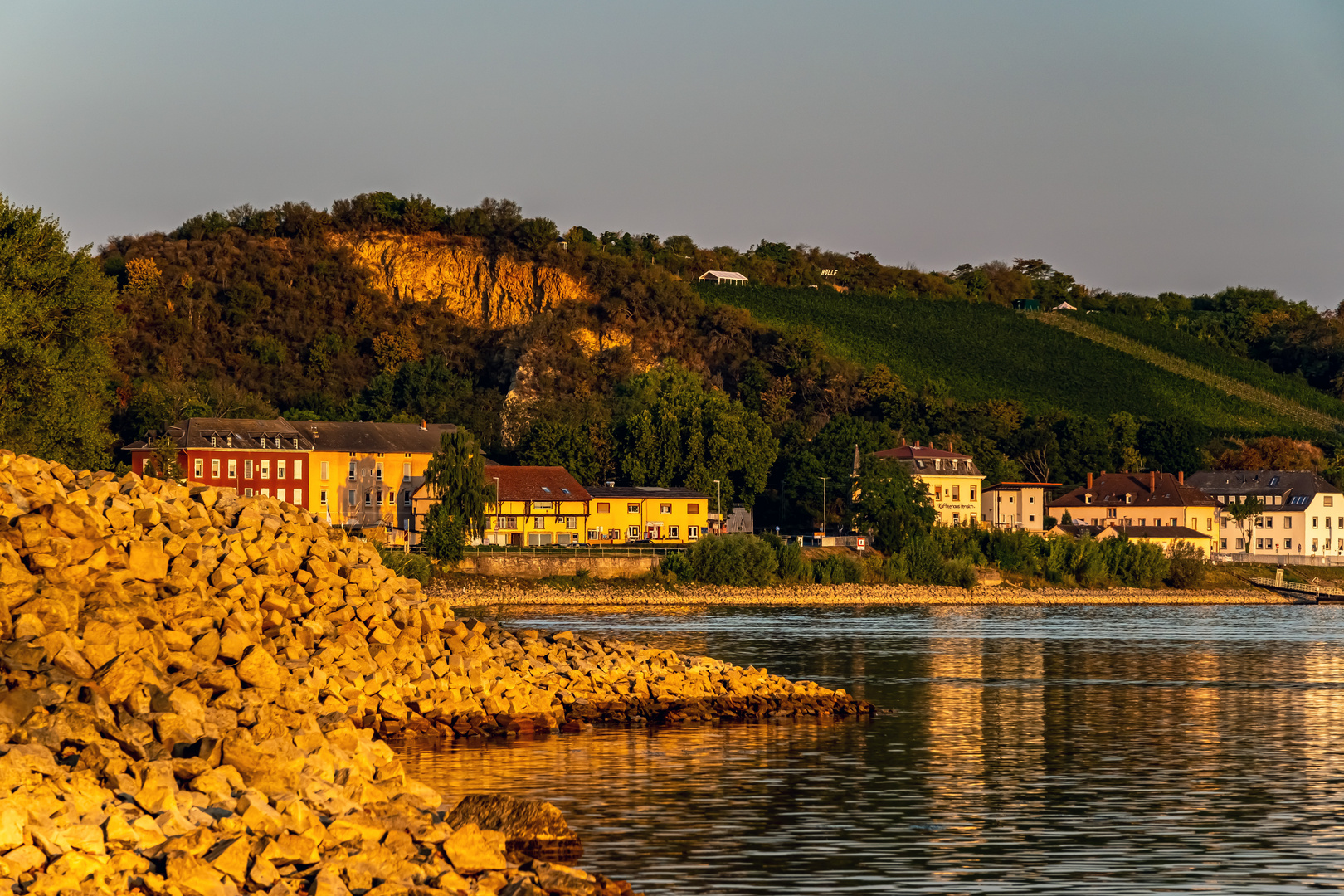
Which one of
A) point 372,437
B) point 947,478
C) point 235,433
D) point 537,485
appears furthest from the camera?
point 947,478

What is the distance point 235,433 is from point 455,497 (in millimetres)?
22361

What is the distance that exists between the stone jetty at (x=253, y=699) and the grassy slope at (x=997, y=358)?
4233 inches

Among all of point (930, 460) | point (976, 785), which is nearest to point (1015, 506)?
point (930, 460)

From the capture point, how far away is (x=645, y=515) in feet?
302

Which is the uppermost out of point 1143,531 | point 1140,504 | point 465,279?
point 465,279

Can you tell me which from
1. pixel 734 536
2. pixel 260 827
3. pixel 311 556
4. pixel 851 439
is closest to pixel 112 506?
pixel 311 556

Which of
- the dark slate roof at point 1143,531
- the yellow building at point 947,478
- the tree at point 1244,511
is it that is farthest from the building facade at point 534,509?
the tree at point 1244,511

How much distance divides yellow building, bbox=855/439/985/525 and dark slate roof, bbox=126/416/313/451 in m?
34.1

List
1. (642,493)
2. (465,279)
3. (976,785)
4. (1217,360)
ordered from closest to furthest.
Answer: (976,785)
(642,493)
(465,279)
(1217,360)

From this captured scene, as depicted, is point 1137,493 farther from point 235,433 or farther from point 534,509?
point 235,433

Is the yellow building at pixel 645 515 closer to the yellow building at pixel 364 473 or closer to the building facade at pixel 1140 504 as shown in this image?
the yellow building at pixel 364 473

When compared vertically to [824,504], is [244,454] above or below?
above

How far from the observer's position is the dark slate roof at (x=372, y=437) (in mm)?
94062

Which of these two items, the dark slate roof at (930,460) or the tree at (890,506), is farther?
the dark slate roof at (930,460)
